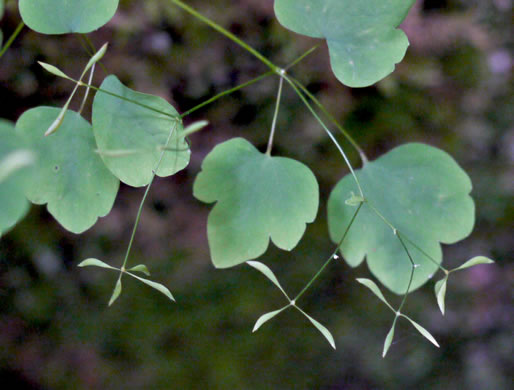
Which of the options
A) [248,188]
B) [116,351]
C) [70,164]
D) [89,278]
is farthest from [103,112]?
[116,351]

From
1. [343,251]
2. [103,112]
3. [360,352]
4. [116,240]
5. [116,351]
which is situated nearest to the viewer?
[103,112]

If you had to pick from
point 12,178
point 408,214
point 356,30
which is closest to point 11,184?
point 12,178

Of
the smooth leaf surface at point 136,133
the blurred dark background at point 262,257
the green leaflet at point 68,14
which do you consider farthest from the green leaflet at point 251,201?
the blurred dark background at point 262,257

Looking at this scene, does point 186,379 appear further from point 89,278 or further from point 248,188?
point 248,188

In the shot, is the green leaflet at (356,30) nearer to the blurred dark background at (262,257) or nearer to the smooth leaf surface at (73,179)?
the smooth leaf surface at (73,179)

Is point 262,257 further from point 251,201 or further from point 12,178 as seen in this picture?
point 12,178

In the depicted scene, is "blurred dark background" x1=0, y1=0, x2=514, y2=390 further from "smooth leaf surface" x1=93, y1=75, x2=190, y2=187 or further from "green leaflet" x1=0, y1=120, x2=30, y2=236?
"green leaflet" x1=0, y1=120, x2=30, y2=236
